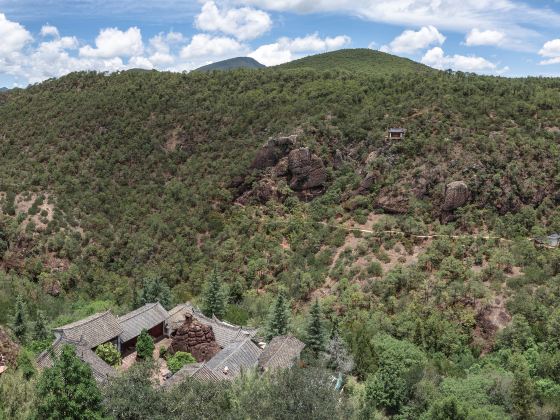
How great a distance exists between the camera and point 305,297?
41844 mm

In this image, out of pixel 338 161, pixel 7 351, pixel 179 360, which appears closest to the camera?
pixel 7 351

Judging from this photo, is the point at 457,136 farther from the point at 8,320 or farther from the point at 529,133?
the point at 8,320

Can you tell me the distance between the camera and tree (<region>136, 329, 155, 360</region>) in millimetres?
31531

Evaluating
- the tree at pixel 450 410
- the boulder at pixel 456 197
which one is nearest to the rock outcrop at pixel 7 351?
the tree at pixel 450 410

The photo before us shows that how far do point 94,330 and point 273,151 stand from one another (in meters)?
31.2

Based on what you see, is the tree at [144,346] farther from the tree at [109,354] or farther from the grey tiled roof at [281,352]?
the grey tiled roof at [281,352]

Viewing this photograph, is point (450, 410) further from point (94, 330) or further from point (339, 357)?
Answer: point (94, 330)

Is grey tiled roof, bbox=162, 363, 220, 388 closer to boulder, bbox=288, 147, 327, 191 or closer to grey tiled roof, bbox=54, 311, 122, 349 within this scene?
grey tiled roof, bbox=54, 311, 122, 349

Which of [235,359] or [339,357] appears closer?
[235,359]

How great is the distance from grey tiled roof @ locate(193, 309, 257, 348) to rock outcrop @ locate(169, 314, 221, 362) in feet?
2.41

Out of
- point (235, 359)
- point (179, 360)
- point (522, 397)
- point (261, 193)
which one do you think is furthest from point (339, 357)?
point (261, 193)

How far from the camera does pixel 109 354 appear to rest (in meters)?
30.7

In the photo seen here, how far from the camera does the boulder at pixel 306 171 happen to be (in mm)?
55062

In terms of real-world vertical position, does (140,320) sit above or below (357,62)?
below
